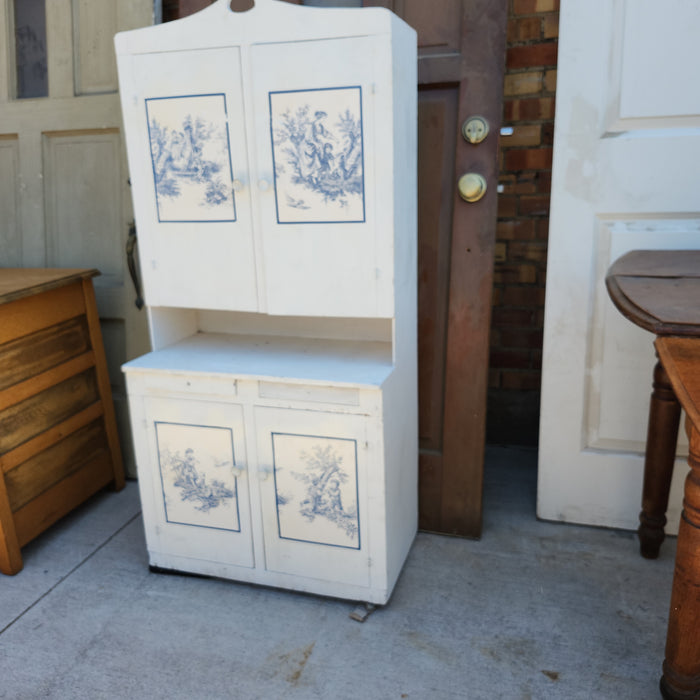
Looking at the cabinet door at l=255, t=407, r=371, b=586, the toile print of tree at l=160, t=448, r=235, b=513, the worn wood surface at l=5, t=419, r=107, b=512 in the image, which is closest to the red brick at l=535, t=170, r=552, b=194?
the cabinet door at l=255, t=407, r=371, b=586

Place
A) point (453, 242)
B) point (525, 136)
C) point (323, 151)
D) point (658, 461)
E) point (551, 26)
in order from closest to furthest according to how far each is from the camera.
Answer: point (323, 151)
point (658, 461)
point (453, 242)
point (551, 26)
point (525, 136)

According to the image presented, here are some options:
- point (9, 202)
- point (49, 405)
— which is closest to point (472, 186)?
point (49, 405)

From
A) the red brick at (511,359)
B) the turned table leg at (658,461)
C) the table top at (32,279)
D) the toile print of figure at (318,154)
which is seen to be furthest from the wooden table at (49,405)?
the turned table leg at (658,461)

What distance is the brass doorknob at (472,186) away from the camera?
196 cm

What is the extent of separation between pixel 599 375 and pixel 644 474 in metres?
0.34

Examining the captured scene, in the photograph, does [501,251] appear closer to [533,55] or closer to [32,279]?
[533,55]

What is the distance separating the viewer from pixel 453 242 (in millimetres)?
2033

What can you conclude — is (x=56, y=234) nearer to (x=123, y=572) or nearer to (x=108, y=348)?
(x=108, y=348)

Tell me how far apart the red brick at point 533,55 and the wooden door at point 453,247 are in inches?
26.1

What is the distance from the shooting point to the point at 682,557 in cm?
136

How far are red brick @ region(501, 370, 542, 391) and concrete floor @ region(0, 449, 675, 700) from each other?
0.67m

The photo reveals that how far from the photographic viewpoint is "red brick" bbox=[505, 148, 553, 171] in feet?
8.35

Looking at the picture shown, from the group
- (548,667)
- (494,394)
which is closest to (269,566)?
(548,667)

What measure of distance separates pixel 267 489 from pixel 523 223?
4.84 ft
